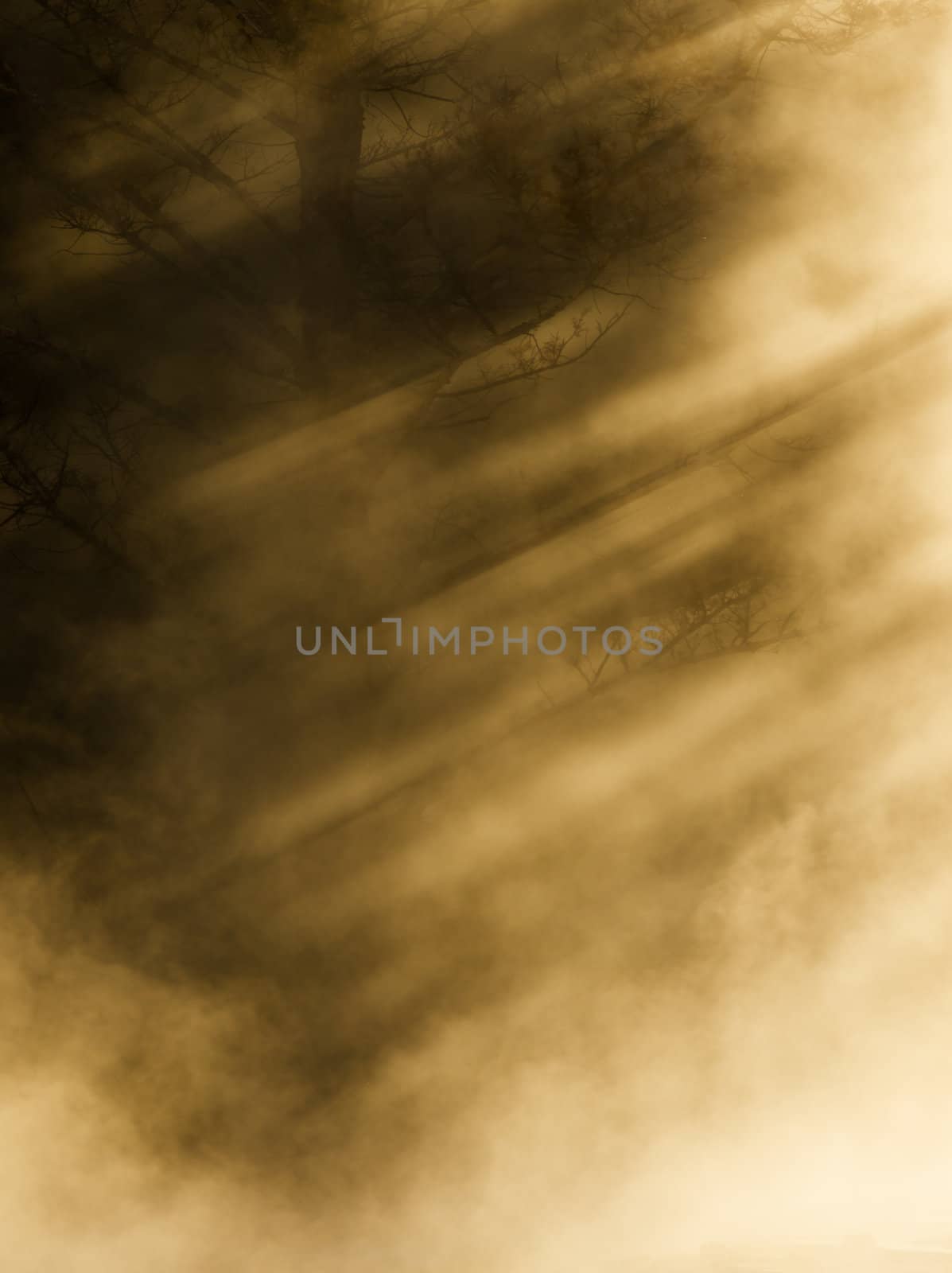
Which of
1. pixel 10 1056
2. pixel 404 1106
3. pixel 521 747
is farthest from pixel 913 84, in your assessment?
pixel 10 1056

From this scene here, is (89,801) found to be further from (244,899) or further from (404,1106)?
(404,1106)

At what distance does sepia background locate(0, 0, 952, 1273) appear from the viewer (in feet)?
7.12

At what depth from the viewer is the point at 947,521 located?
7.65 feet

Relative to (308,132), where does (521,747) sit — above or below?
below

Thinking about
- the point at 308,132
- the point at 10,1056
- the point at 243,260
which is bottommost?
the point at 10,1056

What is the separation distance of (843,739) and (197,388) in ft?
4.95

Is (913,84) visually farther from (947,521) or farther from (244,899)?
(244,899)

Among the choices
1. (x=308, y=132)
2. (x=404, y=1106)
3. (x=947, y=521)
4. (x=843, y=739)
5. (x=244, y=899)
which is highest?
(x=308, y=132)

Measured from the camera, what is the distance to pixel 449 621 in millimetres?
2223

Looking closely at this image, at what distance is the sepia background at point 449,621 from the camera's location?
7.12 ft

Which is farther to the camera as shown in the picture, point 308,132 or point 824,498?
point 824,498

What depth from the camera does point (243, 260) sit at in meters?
2.19

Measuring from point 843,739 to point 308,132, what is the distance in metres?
1.63

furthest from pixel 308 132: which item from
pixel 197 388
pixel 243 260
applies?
pixel 197 388
